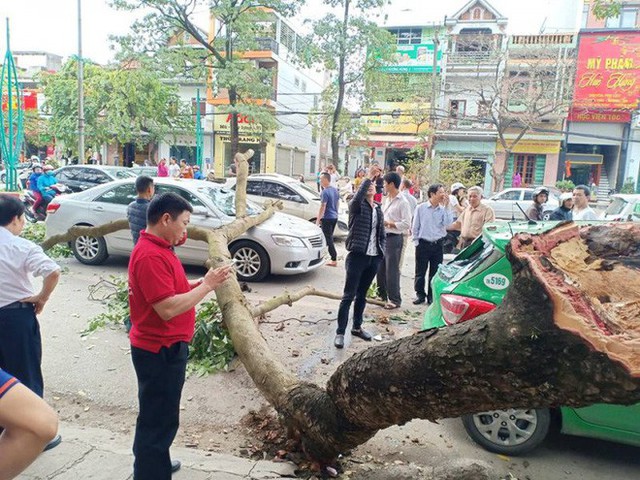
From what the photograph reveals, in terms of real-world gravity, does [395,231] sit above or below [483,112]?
below

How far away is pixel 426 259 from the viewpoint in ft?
22.4

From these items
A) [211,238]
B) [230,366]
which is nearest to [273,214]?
[211,238]

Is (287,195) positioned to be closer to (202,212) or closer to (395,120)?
(202,212)

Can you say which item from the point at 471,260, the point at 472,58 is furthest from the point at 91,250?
the point at 472,58

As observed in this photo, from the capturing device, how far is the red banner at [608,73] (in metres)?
26.5

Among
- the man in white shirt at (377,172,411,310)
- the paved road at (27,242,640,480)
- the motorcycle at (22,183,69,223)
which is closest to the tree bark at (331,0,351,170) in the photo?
the motorcycle at (22,183,69,223)

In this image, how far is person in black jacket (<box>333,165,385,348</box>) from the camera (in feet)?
16.4

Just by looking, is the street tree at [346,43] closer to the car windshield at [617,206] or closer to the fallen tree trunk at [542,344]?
the car windshield at [617,206]

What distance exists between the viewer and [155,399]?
99.0 inches

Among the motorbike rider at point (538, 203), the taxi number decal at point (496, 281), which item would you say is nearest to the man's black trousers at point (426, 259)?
Result: the motorbike rider at point (538, 203)

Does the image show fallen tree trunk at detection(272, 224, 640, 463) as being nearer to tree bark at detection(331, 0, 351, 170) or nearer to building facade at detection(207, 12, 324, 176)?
tree bark at detection(331, 0, 351, 170)

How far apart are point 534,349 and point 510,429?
7.04 feet

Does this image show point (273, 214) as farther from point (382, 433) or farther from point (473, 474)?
point (473, 474)

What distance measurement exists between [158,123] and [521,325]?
1210 inches
